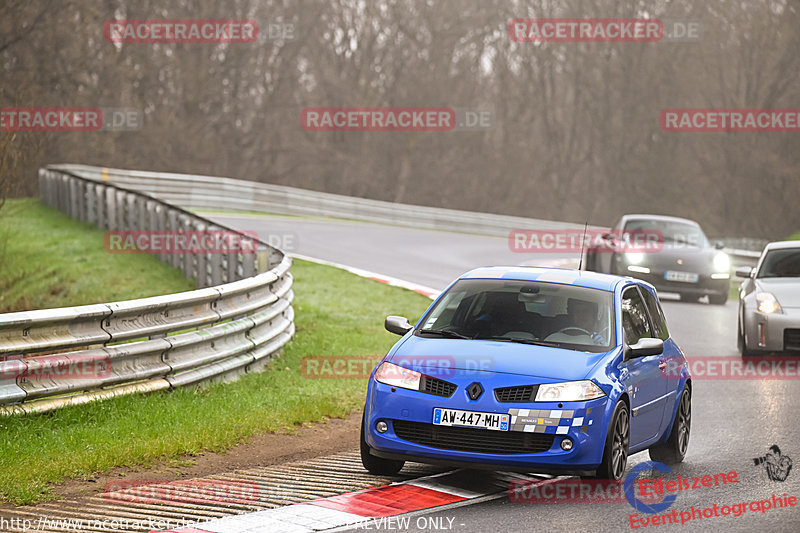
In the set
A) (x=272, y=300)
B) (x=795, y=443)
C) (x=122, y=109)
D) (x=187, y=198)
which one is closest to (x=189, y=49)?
(x=122, y=109)

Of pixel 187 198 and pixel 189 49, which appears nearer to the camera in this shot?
pixel 187 198

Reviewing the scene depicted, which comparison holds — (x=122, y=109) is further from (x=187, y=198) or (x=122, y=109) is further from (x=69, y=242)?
(x=69, y=242)

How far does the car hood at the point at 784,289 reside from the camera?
13969 millimetres

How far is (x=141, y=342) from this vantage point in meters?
9.41

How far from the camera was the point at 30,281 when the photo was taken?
2259 cm

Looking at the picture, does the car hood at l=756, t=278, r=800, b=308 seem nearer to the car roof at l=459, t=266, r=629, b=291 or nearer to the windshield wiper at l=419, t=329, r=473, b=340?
the car roof at l=459, t=266, r=629, b=291

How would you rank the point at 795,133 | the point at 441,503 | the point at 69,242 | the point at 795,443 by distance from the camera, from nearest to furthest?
the point at 441,503, the point at 795,443, the point at 69,242, the point at 795,133

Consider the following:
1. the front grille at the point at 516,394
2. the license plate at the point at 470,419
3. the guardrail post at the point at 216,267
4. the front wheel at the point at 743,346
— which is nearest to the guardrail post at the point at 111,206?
the guardrail post at the point at 216,267

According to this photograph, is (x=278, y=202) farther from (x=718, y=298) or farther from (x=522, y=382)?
(x=522, y=382)

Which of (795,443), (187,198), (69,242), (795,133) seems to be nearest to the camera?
(795,443)

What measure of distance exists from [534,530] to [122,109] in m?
45.3

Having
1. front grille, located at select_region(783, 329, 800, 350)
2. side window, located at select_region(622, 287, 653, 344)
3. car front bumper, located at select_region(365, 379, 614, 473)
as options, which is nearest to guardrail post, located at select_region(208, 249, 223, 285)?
front grille, located at select_region(783, 329, 800, 350)

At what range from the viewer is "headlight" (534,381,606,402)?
7215 millimetres

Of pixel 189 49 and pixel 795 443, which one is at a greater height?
A: pixel 189 49
